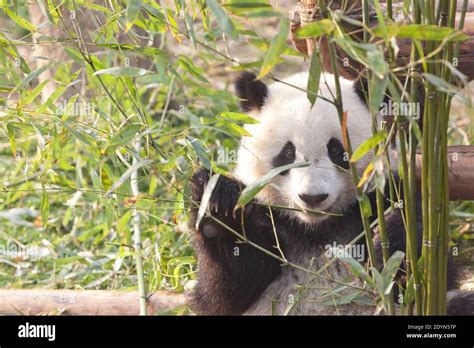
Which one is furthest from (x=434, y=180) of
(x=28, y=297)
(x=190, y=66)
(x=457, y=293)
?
(x=28, y=297)

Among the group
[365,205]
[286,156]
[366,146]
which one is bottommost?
[286,156]

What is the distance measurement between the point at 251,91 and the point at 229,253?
568 millimetres

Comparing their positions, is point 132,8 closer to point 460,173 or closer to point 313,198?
point 313,198

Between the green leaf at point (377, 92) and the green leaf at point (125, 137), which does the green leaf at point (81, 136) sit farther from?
the green leaf at point (377, 92)

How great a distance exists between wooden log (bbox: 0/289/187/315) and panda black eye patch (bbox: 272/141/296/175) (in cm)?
71

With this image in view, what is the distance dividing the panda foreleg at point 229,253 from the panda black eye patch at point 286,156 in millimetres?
166

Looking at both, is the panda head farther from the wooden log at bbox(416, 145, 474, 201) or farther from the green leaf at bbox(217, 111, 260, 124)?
the wooden log at bbox(416, 145, 474, 201)

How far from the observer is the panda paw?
2453mm

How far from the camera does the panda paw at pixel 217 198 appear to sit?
245 cm

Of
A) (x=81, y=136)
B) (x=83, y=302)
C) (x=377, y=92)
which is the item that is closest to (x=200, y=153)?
(x=81, y=136)

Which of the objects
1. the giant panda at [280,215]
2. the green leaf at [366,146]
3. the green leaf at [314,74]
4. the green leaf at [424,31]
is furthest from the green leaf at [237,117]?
the green leaf at [424,31]

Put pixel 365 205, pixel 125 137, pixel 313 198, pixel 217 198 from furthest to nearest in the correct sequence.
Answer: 1. pixel 217 198
2. pixel 313 198
3. pixel 125 137
4. pixel 365 205

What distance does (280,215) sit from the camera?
2.66 metres

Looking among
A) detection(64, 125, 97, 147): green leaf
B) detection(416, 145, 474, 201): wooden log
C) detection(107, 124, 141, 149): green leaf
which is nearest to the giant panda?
detection(416, 145, 474, 201): wooden log
